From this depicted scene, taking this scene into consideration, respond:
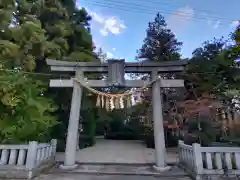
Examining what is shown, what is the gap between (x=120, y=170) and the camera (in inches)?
230

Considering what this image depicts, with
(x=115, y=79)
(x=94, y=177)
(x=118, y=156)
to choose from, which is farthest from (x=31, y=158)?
(x=118, y=156)

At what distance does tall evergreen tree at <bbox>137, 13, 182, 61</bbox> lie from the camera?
12.0 metres

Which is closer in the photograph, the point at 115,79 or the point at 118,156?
the point at 115,79

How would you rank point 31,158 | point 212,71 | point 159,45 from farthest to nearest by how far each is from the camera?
point 159,45
point 212,71
point 31,158

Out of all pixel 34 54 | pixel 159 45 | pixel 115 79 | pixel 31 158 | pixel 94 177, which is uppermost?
pixel 159 45

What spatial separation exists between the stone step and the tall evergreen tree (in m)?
7.00

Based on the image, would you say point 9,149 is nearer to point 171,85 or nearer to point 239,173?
point 171,85

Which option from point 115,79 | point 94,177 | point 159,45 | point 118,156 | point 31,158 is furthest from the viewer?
point 159,45

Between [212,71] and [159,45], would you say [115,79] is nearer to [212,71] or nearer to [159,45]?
[212,71]

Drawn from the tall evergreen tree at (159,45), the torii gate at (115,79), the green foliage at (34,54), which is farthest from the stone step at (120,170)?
the tall evergreen tree at (159,45)

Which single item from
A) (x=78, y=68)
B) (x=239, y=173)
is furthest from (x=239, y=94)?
(x=78, y=68)

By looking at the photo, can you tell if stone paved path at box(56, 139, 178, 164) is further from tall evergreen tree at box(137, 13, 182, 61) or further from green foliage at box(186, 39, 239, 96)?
tall evergreen tree at box(137, 13, 182, 61)

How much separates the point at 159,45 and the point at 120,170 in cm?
833

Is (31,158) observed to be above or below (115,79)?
below
